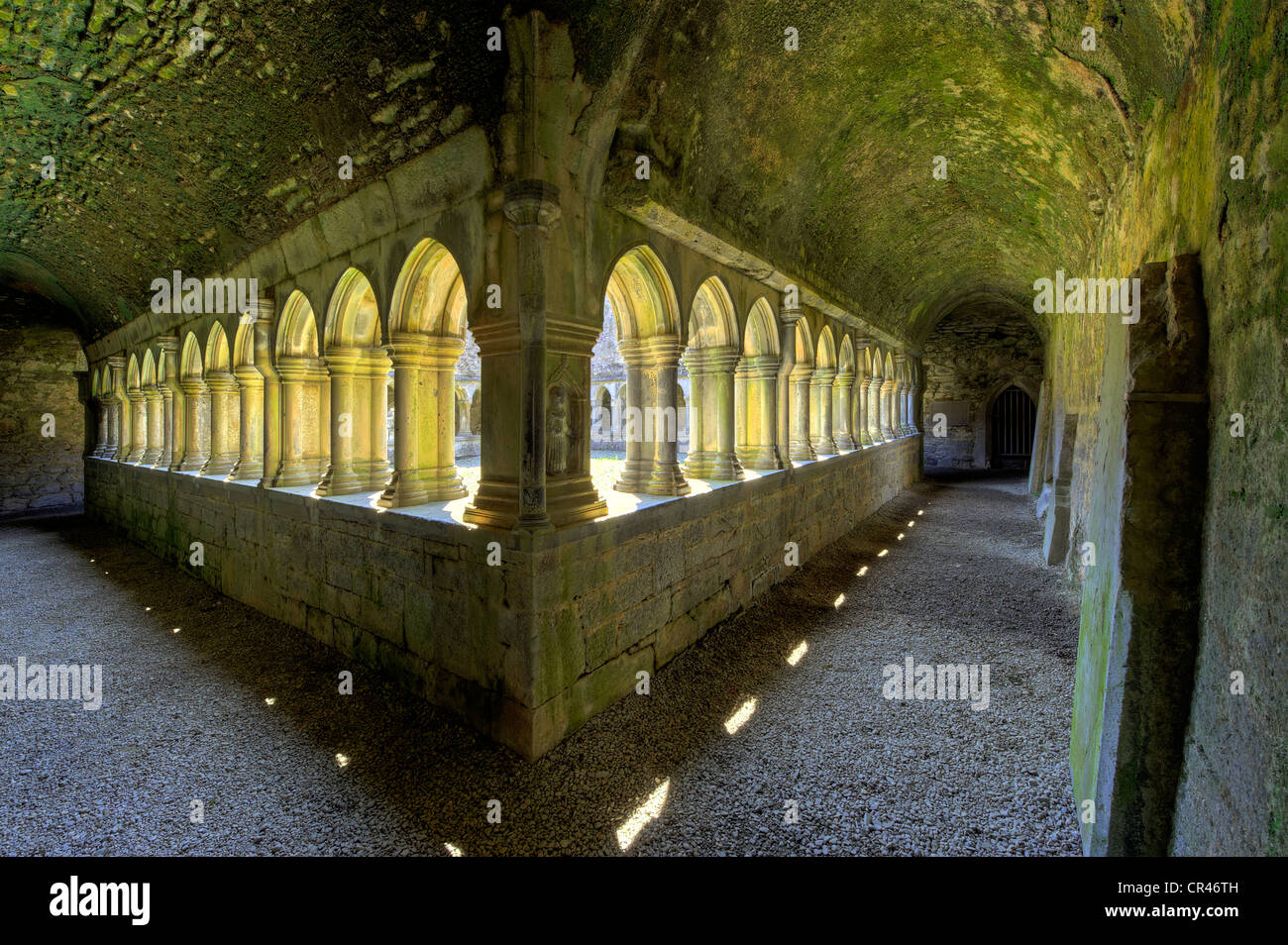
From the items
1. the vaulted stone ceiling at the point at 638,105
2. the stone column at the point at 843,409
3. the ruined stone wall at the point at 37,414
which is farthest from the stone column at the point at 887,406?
the ruined stone wall at the point at 37,414

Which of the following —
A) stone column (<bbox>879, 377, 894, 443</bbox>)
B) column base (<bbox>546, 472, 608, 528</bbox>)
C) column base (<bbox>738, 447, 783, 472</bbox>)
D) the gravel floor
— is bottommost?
the gravel floor

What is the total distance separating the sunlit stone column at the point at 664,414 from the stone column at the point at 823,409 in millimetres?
3677

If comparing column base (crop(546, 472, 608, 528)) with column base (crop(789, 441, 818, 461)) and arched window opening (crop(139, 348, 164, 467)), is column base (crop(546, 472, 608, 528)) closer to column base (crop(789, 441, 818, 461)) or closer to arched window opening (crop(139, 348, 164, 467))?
column base (crop(789, 441, 818, 461))

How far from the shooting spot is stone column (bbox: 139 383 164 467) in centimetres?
771

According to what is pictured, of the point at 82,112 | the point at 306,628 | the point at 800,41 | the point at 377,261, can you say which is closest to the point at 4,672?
the point at 306,628

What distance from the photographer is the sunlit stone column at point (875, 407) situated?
9555 millimetres

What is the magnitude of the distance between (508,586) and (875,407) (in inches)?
338

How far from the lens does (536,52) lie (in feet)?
8.92

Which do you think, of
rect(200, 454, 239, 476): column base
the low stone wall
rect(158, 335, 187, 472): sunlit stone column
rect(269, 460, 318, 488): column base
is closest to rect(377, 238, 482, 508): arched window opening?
the low stone wall

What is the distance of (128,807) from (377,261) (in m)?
3.07

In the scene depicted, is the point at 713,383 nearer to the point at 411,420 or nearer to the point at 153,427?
the point at 411,420

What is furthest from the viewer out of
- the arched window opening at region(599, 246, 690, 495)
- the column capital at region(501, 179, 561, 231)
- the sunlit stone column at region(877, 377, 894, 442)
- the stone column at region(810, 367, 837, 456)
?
the sunlit stone column at region(877, 377, 894, 442)

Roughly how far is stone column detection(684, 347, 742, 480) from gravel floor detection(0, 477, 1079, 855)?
4.10ft

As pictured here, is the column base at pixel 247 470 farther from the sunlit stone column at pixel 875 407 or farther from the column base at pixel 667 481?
the sunlit stone column at pixel 875 407
